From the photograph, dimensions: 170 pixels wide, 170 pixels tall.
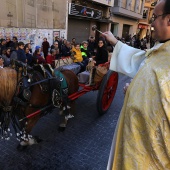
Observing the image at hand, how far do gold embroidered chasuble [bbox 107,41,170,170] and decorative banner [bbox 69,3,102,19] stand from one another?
570 inches

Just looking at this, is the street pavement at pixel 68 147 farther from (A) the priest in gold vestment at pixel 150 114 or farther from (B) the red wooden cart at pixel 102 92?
(A) the priest in gold vestment at pixel 150 114

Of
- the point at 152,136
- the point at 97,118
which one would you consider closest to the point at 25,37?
the point at 97,118

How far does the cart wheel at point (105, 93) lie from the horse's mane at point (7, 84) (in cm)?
217

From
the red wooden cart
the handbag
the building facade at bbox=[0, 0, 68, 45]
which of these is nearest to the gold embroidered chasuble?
the red wooden cart

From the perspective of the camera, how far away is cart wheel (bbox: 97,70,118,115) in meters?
4.39

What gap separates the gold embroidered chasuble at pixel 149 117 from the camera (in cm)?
88

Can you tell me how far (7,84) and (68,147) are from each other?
5.76ft

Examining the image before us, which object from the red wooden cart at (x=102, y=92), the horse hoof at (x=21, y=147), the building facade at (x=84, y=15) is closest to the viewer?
the horse hoof at (x=21, y=147)

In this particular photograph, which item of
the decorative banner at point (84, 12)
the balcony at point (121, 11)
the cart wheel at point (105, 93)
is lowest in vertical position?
the cart wheel at point (105, 93)

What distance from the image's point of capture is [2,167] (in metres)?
3.04

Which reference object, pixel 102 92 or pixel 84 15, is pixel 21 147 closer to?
pixel 102 92

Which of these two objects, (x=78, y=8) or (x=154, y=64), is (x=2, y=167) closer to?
(x=154, y=64)

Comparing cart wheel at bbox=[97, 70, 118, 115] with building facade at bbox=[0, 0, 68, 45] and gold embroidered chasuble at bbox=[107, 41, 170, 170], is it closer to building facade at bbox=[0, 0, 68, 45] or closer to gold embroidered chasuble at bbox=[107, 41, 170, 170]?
gold embroidered chasuble at bbox=[107, 41, 170, 170]

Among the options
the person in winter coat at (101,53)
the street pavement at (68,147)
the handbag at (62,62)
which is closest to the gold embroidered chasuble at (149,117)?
the street pavement at (68,147)
